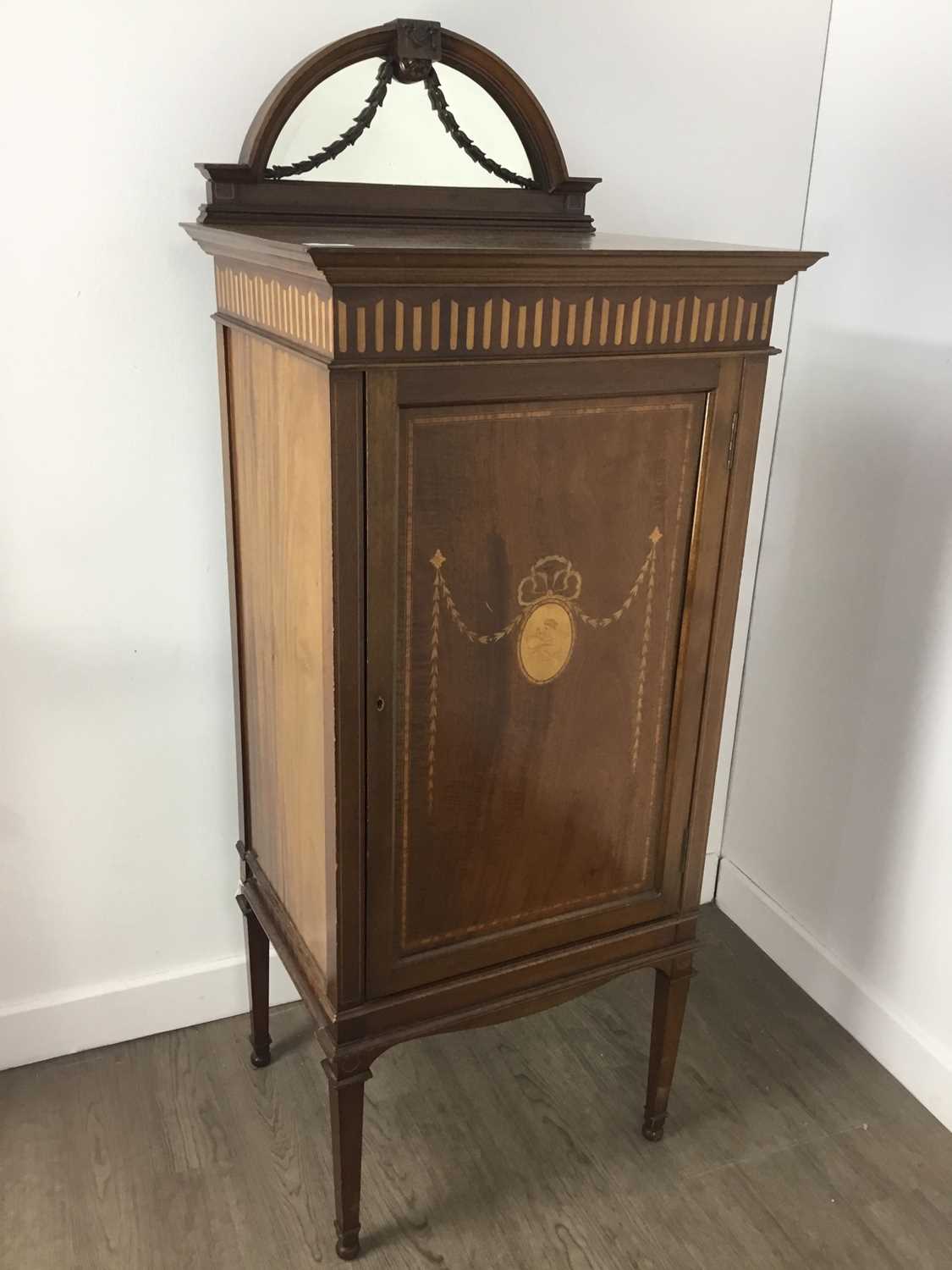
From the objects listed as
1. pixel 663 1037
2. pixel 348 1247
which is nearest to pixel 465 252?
pixel 663 1037

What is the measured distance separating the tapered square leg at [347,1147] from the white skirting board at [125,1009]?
489mm

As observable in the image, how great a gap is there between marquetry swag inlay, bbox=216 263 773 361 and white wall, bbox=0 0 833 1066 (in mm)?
267

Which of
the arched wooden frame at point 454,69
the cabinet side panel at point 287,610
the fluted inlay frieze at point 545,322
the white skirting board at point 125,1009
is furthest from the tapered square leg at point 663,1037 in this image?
the arched wooden frame at point 454,69

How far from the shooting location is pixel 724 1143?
1653 mm

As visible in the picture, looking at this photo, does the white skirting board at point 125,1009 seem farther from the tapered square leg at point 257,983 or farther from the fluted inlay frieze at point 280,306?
the fluted inlay frieze at point 280,306

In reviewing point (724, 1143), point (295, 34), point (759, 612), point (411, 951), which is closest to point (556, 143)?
point (295, 34)

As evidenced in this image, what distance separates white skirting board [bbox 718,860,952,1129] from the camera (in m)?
1.74

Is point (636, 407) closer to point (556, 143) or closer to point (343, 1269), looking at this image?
point (556, 143)

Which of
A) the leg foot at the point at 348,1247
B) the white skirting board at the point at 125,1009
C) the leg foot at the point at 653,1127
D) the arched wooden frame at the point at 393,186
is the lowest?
the leg foot at the point at 348,1247

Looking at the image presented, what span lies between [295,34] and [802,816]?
1505 millimetres

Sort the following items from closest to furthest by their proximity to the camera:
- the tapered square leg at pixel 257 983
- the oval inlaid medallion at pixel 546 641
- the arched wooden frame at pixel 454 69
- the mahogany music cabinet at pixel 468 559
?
the mahogany music cabinet at pixel 468 559, the oval inlaid medallion at pixel 546 641, the arched wooden frame at pixel 454 69, the tapered square leg at pixel 257 983

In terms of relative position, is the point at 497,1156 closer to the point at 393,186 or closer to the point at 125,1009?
the point at 125,1009

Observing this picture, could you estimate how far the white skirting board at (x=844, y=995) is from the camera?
1.74 metres

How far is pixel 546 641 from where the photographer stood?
4.16 feet
